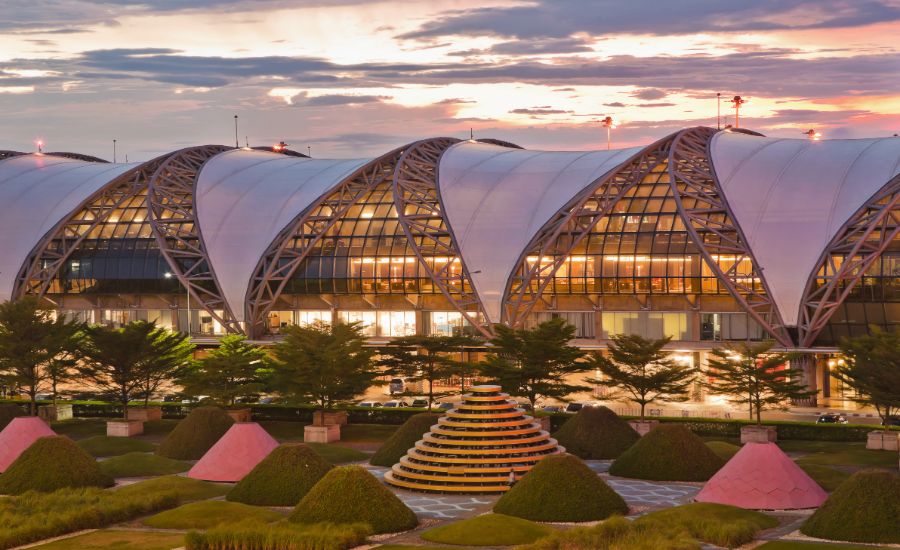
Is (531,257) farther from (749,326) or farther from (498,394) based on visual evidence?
(498,394)

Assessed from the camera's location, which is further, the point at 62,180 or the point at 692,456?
the point at 62,180

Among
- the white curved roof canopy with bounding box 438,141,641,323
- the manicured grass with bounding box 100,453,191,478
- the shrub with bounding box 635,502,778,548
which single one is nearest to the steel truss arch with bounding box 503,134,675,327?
the white curved roof canopy with bounding box 438,141,641,323

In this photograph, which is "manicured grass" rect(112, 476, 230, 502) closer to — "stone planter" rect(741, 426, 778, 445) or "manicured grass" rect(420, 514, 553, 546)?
"manicured grass" rect(420, 514, 553, 546)

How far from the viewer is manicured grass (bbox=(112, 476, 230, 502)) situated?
6975 centimetres

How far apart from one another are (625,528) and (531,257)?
229ft

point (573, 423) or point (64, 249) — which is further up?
point (64, 249)

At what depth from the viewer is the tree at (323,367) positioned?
95188 mm

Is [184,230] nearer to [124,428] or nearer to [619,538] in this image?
[124,428]

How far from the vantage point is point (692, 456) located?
240ft

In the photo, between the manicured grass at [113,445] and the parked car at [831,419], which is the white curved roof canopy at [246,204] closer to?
the manicured grass at [113,445]

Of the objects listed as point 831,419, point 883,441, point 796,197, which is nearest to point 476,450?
point 883,441

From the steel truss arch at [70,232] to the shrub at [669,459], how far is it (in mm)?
80326

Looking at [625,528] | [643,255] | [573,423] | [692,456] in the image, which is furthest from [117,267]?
[625,528]

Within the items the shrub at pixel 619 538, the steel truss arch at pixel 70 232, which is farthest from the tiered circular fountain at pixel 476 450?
the steel truss arch at pixel 70 232
